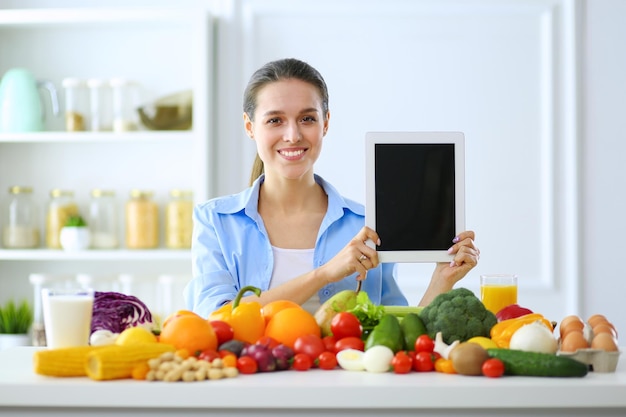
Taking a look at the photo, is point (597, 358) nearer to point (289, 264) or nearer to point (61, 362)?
point (61, 362)

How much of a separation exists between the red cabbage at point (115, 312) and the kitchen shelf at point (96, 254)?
6.04ft

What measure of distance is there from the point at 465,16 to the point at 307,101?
1.68 m

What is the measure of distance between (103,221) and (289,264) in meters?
1.68

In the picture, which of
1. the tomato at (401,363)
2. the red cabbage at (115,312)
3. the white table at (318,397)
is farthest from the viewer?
the red cabbage at (115,312)

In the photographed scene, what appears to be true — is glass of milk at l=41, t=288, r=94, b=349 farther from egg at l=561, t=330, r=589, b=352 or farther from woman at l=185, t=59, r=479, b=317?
egg at l=561, t=330, r=589, b=352

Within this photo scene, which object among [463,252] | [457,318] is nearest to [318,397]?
[457,318]

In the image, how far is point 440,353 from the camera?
154 cm

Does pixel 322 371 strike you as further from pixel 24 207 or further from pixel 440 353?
pixel 24 207

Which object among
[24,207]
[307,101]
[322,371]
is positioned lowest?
[322,371]

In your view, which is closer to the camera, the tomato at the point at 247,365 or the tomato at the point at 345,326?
the tomato at the point at 247,365

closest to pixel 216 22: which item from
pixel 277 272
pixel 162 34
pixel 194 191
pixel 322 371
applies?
pixel 162 34

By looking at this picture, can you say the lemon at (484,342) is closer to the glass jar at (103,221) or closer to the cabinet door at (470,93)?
the cabinet door at (470,93)

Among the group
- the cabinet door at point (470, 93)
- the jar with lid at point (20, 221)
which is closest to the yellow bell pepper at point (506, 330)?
the cabinet door at point (470, 93)

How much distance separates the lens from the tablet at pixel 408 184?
6.55 ft
